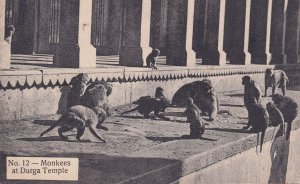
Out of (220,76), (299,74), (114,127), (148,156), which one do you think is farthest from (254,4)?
(148,156)

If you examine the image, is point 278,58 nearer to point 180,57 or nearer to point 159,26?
point 159,26

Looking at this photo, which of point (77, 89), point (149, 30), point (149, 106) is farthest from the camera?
point (149, 30)

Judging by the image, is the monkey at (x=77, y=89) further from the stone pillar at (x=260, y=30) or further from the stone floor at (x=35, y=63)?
the stone pillar at (x=260, y=30)

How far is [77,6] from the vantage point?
10695 mm

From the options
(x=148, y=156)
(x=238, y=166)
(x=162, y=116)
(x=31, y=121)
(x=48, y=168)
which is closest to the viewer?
Result: (x=48, y=168)

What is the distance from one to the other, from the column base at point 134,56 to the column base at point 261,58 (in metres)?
9.29

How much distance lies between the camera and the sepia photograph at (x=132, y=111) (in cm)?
626

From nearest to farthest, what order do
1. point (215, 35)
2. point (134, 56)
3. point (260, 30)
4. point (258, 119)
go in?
point (258, 119)
point (134, 56)
point (215, 35)
point (260, 30)

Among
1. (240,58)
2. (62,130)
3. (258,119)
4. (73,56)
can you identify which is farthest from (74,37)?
(240,58)

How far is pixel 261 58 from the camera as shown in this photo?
21219mm

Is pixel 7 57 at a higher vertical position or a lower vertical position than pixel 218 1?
lower

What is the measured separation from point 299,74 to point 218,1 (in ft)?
23.9

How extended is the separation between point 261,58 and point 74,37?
40.2 feet

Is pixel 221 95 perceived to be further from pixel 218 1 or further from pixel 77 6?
pixel 77 6
